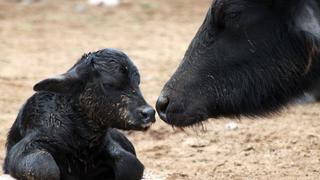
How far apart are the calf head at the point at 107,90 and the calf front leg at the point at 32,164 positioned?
41 cm

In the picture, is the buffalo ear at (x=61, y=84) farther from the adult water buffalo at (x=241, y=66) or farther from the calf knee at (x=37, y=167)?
the adult water buffalo at (x=241, y=66)

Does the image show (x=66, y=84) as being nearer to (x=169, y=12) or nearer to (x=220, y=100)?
(x=220, y=100)

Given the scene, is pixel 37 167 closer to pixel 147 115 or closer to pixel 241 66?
pixel 147 115

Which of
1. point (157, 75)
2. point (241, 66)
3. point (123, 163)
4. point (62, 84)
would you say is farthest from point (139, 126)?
point (157, 75)

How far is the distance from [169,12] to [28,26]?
3007 mm

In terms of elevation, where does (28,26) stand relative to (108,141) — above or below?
below

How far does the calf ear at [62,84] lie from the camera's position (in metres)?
5.54

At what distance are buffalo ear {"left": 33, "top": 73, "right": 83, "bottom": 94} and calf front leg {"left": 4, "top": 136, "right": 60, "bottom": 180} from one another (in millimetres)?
388

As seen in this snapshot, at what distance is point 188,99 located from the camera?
222 inches

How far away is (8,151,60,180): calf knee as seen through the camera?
534cm

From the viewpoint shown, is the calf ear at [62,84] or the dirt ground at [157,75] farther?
the dirt ground at [157,75]

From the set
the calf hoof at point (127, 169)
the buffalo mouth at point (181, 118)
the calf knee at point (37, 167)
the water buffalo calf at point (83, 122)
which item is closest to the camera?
the calf knee at point (37, 167)

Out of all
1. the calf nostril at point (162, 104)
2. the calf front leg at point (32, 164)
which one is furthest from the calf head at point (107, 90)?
the calf front leg at point (32, 164)

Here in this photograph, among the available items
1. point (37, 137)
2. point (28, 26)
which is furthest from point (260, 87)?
point (28, 26)
